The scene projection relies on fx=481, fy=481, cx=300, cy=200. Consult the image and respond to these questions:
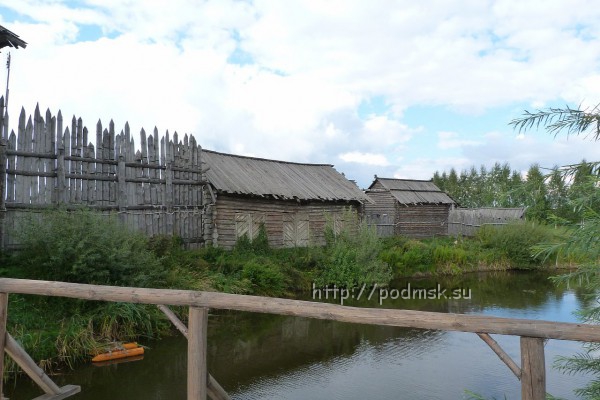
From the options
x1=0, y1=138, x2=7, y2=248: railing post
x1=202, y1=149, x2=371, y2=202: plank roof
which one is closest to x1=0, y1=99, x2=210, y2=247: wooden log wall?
x1=0, y1=138, x2=7, y2=248: railing post

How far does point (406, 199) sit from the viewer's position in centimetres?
3156

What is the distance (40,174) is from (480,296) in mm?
13306

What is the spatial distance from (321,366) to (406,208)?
23.8 metres

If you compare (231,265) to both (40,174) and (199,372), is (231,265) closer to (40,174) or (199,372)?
(40,174)

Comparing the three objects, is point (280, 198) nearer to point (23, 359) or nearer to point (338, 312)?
point (23, 359)

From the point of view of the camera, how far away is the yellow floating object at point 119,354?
8398mm

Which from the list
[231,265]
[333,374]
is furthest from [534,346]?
[231,265]

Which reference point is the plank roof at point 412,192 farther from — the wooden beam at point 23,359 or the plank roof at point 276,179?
the wooden beam at point 23,359

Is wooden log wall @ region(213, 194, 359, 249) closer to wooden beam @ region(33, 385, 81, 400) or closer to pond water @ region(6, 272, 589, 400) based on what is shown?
pond water @ region(6, 272, 589, 400)

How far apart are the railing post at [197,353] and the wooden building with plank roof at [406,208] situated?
26.4 metres

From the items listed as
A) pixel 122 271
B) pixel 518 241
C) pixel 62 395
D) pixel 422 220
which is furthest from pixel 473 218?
pixel 62 395

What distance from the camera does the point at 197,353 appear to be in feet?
13.6

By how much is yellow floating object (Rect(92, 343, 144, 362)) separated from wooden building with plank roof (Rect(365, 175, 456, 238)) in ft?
73.7

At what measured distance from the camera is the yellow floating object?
27.6ft
